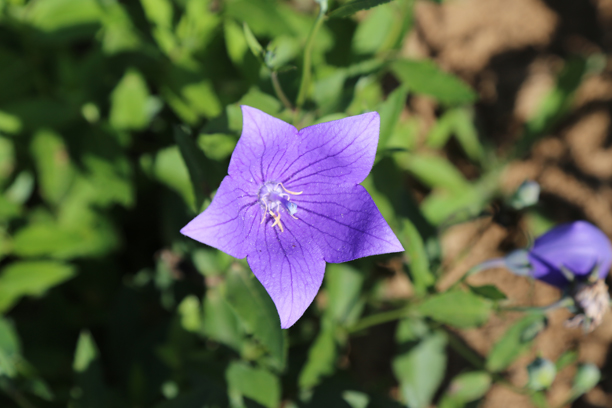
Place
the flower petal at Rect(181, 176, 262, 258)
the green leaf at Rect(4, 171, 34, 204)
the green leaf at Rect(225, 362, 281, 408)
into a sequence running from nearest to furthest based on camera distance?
the flower petal at Rect(181, 176, 262, 258)
the green leaf at Rect(225, 362, 281, 408)
the green leaf at Rect(4, 171, 34, 204)

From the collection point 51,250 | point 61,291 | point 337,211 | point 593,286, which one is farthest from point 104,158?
point 593,286

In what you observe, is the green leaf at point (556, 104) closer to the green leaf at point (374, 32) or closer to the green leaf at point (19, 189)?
the green leaf at point (374, 32)

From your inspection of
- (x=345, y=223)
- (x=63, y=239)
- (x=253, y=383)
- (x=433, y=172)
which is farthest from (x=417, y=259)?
(x=63, y=239)

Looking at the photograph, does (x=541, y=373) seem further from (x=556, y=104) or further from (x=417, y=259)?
(x=556, y=104)

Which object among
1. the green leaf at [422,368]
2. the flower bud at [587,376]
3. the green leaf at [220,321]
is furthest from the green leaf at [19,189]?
the flower bud at [587,376]

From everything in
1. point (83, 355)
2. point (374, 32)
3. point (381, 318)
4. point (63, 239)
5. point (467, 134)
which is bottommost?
point (83, 355)

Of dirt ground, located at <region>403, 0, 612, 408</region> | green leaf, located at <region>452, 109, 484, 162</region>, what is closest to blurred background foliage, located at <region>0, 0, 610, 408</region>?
dirt ground, located at <region>403, 0, 612, 408</region>

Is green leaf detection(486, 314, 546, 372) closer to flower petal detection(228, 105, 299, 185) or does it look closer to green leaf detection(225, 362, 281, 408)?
green leaf detection(225, 362, 281, 408)
